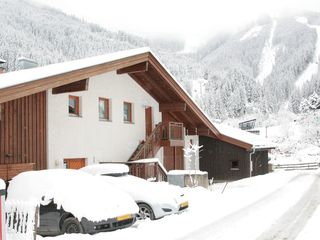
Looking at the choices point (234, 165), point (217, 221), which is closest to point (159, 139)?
point (234, 165)

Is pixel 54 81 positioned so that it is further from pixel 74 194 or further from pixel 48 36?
pixel 48 36

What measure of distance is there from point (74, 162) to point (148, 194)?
6.17m

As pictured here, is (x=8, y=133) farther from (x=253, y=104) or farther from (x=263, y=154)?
(x=253, y=104)

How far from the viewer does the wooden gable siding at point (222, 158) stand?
30141mm

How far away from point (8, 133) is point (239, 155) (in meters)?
19.7

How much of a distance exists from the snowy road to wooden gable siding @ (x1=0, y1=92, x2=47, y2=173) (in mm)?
6677

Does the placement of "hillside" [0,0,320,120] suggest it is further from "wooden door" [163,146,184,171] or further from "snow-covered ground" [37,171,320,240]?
"snow-covered ground" [37,171,320,240]

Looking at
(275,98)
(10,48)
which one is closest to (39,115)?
(10,48)

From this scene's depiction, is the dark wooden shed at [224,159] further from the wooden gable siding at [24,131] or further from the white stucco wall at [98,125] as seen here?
the wooden gable siding at [24,131]

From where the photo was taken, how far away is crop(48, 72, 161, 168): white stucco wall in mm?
15711

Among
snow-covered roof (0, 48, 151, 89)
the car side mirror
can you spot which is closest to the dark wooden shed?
snow-covered roof (0, 48, 151, 89)

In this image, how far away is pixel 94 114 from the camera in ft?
59.6

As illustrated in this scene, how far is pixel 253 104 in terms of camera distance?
430ft

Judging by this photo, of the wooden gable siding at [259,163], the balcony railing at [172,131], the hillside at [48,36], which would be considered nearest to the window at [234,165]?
the wooden gable siding at [259,163]
